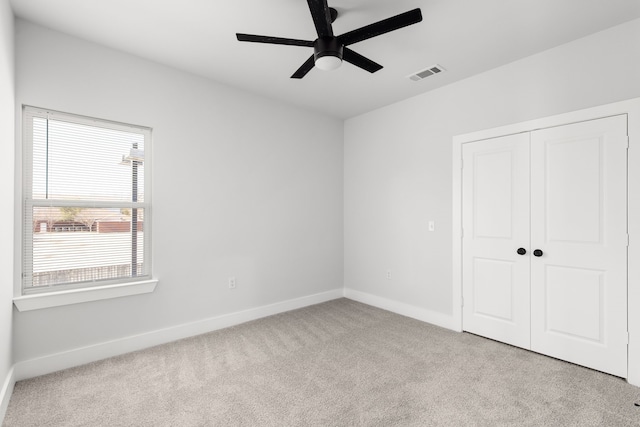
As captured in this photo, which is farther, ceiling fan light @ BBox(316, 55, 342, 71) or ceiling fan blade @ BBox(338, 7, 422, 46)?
ceiling fan light @ BBox(316, 55, 342, 71)

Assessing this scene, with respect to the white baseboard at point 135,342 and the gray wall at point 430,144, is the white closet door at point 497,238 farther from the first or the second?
the white baseboard at point 135,342

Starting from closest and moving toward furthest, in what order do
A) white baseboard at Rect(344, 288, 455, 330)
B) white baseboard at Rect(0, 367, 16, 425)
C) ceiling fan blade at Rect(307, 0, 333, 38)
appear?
1. ceiling fan blade at Rect(307, 0, 333, 38)
2. white baseboard at Rect(0, 367, 16, 425)
3. white baseboard at Rect(344, 288, 455, 330)

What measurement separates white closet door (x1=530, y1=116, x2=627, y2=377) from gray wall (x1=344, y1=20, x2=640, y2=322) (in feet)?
1.13

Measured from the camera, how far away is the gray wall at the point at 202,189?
8.35 feet

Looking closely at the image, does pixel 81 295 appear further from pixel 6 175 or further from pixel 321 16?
pixel 321 16

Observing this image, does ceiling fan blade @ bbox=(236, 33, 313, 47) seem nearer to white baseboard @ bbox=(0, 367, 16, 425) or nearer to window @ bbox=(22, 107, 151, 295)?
Result: window @ bbox=(22, 107, 151, 295)

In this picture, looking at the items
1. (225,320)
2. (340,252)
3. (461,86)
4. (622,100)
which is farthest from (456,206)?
(225,320)

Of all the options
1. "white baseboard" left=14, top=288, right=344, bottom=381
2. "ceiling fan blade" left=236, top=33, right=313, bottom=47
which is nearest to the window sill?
"white baseboard" left=14, top=288, right=344, bottom=381

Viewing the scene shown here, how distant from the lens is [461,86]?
11.1 ft

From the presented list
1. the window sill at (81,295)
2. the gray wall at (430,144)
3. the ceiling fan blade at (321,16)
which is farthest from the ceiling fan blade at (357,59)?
the window sill at (81,295)

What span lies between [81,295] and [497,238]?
389cm

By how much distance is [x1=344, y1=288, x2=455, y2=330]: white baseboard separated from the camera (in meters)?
3.52

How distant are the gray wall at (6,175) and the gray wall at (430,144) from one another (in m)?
3.66

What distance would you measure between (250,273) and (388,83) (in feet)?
9.00
